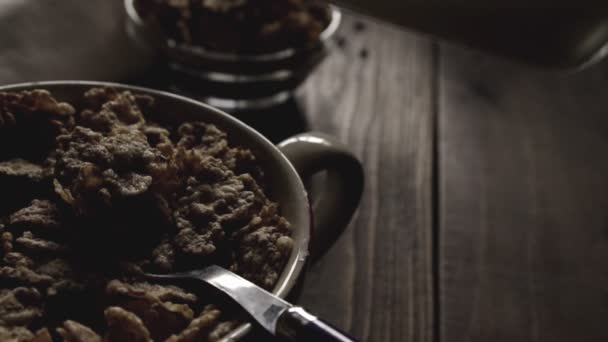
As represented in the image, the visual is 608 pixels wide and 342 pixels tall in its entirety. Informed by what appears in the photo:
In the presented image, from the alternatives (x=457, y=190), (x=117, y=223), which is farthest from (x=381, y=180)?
(x=117, y=223)

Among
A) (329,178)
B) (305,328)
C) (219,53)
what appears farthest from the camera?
(219,53)

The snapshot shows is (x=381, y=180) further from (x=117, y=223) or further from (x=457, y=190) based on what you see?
(x=117, y=223)

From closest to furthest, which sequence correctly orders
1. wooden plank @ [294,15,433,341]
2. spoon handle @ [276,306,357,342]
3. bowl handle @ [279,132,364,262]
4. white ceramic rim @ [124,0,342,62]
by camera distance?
spoon handle @ [276,306,357,342], bowl handle @ [279,132,364,262], wooden plank @ [294,15,433,341], white ceramic rim @ [124,0,342,62]

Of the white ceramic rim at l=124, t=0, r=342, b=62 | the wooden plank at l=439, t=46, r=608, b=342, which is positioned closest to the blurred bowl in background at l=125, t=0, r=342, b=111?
the white ceramic rim at l=124, t=0, r=342, b=62

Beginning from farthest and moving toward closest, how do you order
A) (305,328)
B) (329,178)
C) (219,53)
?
(219,53) → (329,178) → (305,328)

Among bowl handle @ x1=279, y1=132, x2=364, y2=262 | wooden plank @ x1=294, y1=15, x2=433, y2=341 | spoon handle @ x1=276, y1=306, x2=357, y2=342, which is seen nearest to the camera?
spoon handle @ x1=276, y1=306, x2=357, y2=342

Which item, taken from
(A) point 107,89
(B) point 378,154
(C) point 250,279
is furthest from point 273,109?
(C) point 250,279

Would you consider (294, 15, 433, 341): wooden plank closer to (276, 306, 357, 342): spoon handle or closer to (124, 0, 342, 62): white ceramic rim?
(124, 0, 342, 62): white ceramic rim
